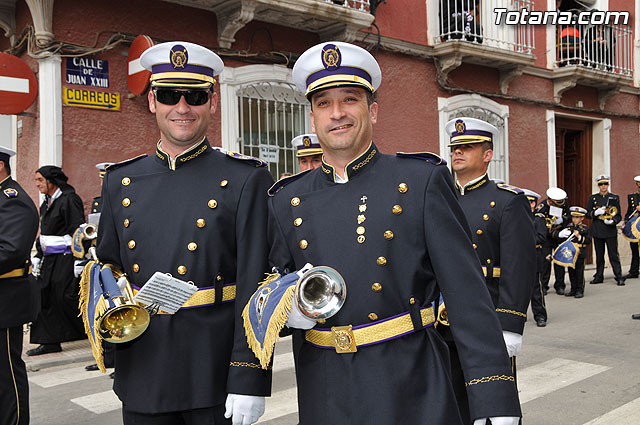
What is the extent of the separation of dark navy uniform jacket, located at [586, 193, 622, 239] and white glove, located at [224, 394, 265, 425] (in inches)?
514

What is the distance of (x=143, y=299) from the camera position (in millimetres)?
2580

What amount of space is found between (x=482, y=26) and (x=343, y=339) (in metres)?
13.4

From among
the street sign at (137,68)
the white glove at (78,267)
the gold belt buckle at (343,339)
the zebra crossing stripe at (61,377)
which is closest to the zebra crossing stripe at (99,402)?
the zebra crossing stripe at (61,377)

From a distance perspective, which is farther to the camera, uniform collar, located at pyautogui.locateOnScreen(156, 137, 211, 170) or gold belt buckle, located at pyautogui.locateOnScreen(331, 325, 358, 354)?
uniform collar, located at pyautogui.locateOnScreen(156, 137, 211, 170)

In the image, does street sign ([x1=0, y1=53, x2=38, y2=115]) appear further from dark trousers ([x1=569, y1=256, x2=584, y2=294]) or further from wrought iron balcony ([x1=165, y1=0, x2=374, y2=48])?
dark trousers ([x1=569, y1=256, x2=584, y2=294])

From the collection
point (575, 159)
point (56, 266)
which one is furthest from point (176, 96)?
point (575, 159)

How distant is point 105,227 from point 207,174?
0.56m

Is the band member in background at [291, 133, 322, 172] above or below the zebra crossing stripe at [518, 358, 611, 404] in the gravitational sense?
above

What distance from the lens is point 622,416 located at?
5.01m

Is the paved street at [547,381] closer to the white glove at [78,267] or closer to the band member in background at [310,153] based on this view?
the white glove at [78,267]

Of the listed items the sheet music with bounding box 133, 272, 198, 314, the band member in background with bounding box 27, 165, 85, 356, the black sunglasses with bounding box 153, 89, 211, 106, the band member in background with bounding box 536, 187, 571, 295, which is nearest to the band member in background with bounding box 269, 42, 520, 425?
the sheet music with bounding box 133, 272, 198, 314

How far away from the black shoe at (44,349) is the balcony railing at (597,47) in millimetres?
13864

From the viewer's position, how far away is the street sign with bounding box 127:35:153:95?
8875mm

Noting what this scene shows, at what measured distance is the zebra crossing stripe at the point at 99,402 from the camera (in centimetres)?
552
